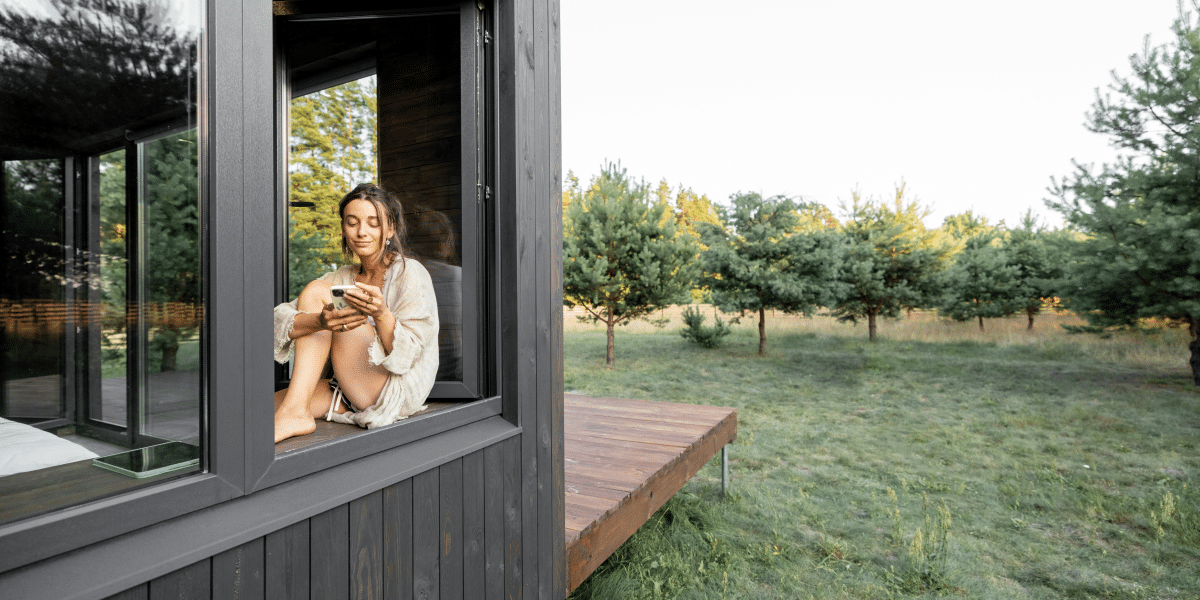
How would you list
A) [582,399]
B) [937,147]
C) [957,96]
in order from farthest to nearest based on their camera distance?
[937,147] < [957,96] < [582,399]

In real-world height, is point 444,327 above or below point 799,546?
above

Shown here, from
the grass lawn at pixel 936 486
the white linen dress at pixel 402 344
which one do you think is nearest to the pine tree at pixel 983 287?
the grass lawn at pixel 936 486

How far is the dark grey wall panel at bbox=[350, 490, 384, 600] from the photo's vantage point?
104 centimetres

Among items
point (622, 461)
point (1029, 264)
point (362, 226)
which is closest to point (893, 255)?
point (1029, 264)

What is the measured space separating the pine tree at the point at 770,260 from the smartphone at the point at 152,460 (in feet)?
31.3

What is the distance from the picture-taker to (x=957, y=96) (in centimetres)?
1691

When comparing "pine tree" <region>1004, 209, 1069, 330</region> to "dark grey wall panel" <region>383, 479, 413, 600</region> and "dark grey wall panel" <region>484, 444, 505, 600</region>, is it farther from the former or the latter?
"dark grey wall panel" <region>383, 479, 413, 600</region>

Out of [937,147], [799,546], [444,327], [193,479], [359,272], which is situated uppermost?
[937,147]

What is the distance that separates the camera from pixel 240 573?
0.83 meters

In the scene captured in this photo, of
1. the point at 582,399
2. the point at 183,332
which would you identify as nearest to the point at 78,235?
the point at 183,332

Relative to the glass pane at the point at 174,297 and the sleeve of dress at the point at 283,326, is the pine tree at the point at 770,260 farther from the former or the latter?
the glass pane at the point at 174,297

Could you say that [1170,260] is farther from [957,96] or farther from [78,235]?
[957,96]

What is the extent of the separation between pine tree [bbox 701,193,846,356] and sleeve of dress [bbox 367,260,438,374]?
29.1 feet

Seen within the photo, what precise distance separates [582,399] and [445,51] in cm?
324
